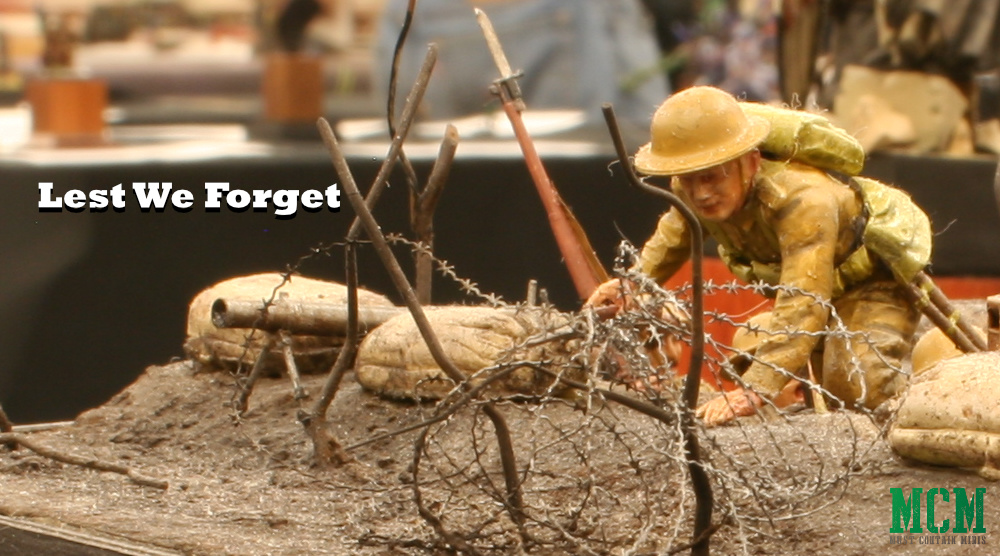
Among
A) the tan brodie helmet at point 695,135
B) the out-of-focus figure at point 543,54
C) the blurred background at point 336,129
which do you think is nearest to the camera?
the tan brodie helmet at point 695,135

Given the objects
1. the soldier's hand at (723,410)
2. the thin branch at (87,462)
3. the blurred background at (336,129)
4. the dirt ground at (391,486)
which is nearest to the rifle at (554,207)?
the dirt ground at (391,486)

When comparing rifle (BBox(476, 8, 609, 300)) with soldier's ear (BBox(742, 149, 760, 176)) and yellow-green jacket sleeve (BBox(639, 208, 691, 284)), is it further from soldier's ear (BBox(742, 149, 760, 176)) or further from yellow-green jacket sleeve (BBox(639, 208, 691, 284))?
soldier's ear (BBox(742, 149, 760, 176))

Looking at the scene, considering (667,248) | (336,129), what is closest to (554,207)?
(667,248)

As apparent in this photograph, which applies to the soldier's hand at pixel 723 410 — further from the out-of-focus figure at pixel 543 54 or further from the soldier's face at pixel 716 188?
the out-of-focus figure at pixel 543 54

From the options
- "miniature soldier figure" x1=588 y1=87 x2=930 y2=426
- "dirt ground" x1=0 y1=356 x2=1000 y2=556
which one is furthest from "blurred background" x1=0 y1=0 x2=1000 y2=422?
"miniature soldier figure" x1=588 y1=87 x2=930 y2=426

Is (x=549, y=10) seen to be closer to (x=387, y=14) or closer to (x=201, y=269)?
(x=387, y=14)

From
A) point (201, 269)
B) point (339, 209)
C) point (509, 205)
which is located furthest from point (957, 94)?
point (201, 269)

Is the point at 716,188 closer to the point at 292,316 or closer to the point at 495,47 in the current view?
the point at 495,47
